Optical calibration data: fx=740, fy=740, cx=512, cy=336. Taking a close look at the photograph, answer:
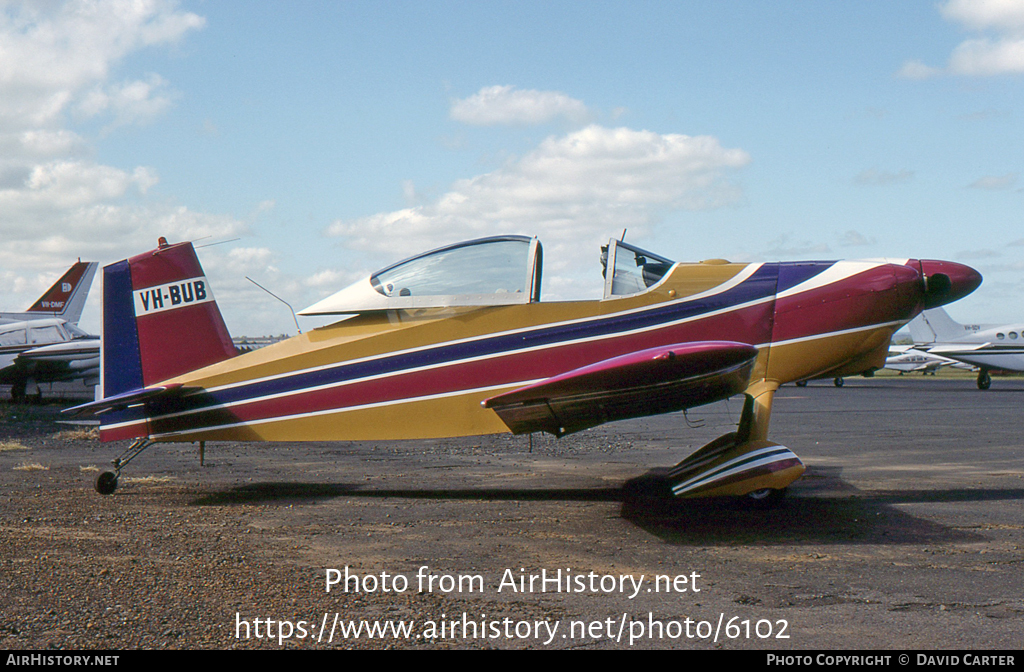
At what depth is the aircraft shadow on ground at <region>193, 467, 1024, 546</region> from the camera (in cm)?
521

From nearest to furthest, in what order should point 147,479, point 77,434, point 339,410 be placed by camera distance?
point 339,410 → point 147,479 → point 77,434

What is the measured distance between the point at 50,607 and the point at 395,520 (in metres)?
2.60

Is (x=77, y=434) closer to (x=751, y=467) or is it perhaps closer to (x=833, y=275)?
(x=751, y=467)

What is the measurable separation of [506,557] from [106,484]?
439 centimetres

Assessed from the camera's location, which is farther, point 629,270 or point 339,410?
point 339,410

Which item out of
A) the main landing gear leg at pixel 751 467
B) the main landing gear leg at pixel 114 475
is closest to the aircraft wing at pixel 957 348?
the main landing gear leg at pixel 751 467

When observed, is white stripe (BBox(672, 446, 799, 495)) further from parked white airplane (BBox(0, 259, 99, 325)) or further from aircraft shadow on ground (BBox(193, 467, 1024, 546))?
parked white airplane (BBox(0, 259, 99, 325))

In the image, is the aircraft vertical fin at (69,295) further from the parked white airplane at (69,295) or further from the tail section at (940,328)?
the tail section at (940,328)

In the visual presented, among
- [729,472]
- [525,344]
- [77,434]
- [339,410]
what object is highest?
[525,344]

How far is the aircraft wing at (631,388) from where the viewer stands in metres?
5.25

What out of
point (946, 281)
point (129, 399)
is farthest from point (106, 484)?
point (946, 281)

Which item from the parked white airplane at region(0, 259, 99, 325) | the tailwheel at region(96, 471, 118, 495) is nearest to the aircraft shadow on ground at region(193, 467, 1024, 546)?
the tailwheel at region(96, 471, 118, 495)

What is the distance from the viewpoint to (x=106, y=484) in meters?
6.92

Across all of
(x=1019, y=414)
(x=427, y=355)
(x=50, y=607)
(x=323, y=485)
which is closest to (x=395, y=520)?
(x=427, y=355)
